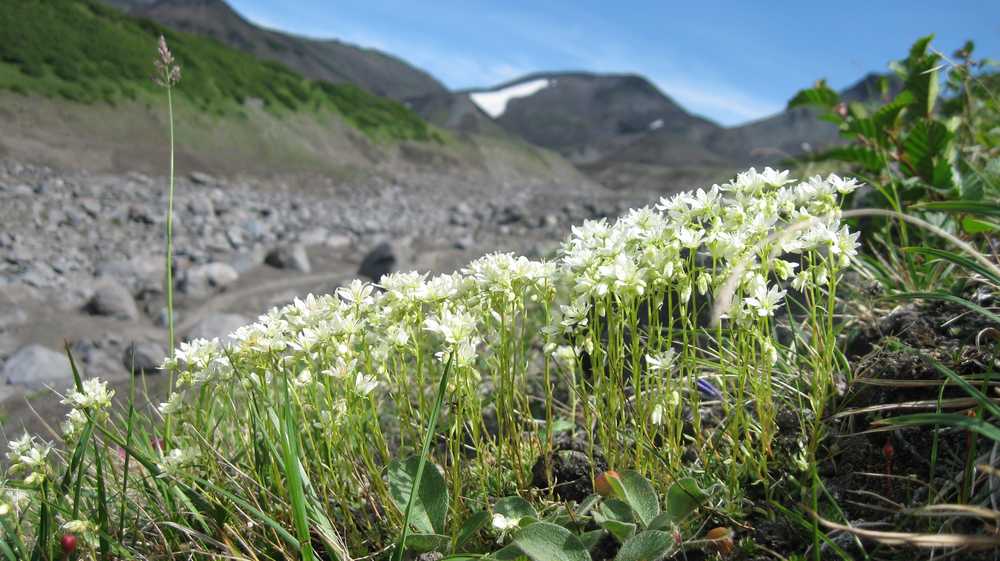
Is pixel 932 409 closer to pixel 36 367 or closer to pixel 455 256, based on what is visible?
pixel 36 367

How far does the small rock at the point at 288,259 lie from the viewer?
28.5ft

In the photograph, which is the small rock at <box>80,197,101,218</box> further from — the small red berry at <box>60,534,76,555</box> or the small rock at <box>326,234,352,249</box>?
the small red berry at <box>60,534,76,555</box>

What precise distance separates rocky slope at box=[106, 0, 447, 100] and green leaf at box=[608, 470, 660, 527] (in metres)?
43.1

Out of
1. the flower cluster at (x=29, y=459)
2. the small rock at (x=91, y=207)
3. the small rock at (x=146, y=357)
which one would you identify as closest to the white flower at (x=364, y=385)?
the flower cluster at (x=29, y=459)

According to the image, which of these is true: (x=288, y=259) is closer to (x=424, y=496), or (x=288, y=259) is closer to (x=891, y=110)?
(x=891, y=110)

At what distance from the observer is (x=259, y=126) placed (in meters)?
20.0

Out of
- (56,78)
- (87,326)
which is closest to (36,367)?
(87,326)

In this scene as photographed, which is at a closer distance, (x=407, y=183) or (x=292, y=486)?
(x=292, y=486)

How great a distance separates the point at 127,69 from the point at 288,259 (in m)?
12.2

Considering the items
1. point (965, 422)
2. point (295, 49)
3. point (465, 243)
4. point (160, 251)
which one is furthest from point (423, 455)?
point (295, 49)

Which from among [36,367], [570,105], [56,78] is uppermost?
[570,105]

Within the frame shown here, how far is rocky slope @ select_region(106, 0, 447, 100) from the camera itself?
152ft

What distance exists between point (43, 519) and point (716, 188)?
1.97 m

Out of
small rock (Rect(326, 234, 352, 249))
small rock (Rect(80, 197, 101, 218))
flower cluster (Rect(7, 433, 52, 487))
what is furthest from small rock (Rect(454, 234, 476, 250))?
flower cluster (Rect(7, 433, 52, 487))
